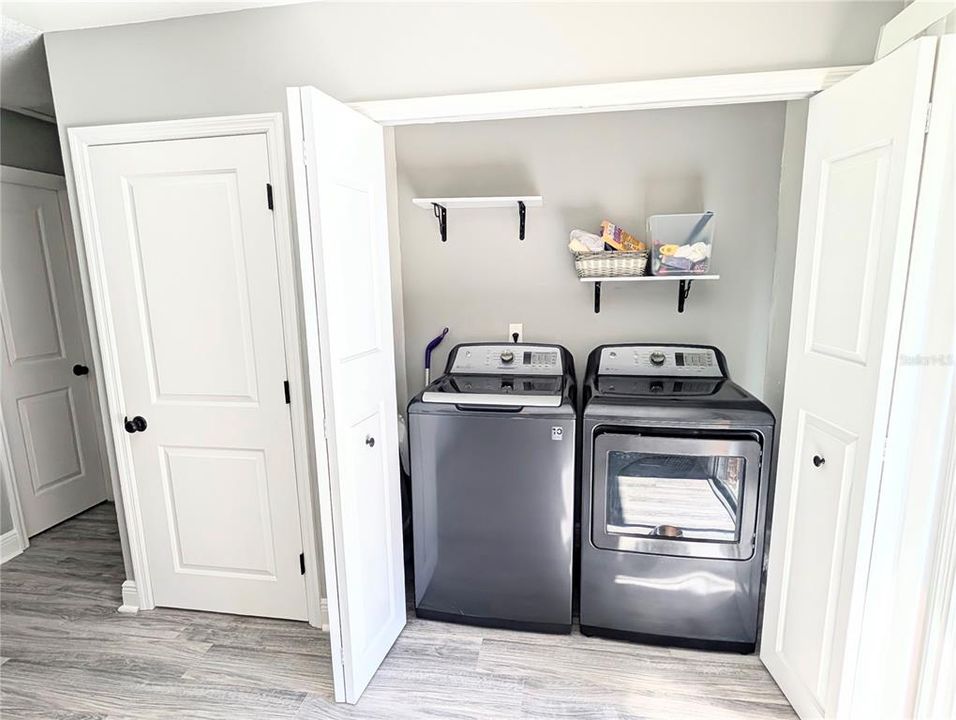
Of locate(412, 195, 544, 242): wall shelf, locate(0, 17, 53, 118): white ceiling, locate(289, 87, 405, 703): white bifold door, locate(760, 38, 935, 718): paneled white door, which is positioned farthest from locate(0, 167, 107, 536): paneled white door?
locate(760, 38, 935, 718): paneled white door

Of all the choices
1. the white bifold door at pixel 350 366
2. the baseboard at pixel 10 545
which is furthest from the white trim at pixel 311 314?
the baseboard at pixel 10 545

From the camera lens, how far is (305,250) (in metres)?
1.49

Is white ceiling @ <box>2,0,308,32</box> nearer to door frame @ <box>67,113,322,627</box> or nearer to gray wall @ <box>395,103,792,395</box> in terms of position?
door frame @ <box>67,113,322,627</box>

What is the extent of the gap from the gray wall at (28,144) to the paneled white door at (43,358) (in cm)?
13

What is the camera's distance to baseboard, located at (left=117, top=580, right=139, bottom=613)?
2348mm

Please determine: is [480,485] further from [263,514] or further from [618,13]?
[618,13]

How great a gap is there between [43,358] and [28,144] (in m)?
1.20

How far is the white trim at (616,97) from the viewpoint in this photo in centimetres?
158

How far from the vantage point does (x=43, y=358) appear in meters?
Result: 2.99

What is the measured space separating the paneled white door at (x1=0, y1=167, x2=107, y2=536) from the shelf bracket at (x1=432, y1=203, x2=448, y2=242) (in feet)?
7.40

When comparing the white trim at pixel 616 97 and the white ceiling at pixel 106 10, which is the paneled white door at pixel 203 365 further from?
the white trim at pixel 616 97

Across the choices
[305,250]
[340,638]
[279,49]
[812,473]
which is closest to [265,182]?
[279,49]

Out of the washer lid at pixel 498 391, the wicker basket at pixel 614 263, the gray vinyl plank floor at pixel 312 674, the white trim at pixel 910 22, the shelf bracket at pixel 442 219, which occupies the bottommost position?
the gray vinyl plank floor at pixel 312 674

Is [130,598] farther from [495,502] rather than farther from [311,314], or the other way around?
[311,314]
